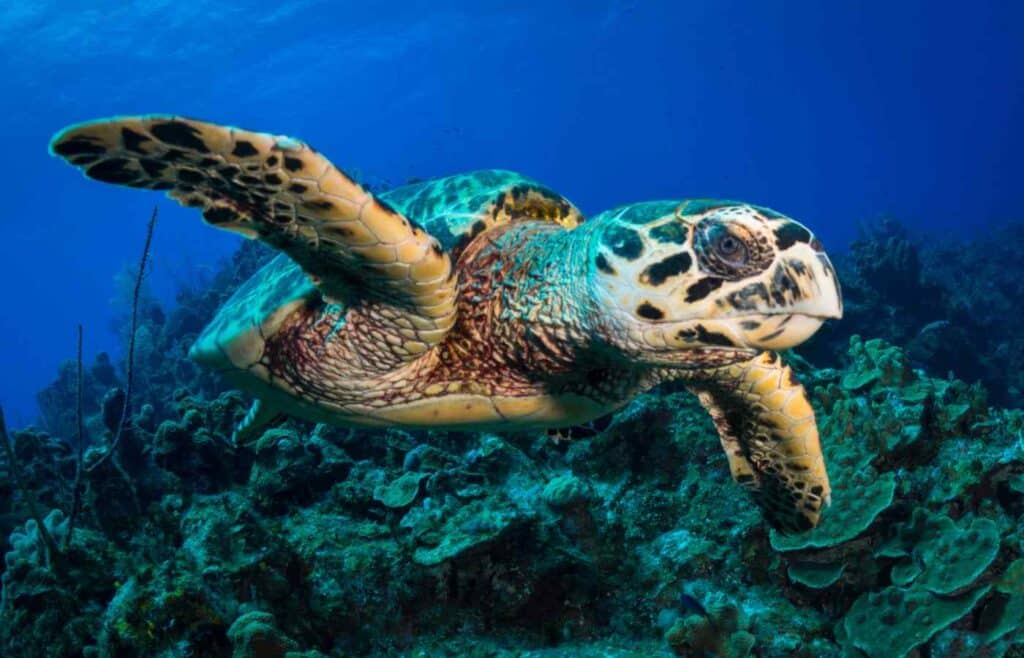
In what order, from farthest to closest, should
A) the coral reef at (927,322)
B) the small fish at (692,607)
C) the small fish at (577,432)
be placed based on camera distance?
the coral reef at (927,322) < the small fish at (577,432) < the small fish at (692,607)

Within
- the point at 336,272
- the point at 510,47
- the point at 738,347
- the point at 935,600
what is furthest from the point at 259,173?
the point at 510,47

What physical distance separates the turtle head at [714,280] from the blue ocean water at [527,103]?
2157cm

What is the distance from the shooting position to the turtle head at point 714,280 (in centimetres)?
182

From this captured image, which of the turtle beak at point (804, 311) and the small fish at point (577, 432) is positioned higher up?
the small fish at point (577, 432)

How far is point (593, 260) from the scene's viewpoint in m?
2.06

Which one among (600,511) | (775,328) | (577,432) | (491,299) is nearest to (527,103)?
(577,432)

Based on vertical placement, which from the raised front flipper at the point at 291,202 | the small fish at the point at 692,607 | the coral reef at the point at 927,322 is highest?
the coral reef at the point at 927,322

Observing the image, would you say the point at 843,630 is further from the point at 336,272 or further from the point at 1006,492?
the point at 336,272

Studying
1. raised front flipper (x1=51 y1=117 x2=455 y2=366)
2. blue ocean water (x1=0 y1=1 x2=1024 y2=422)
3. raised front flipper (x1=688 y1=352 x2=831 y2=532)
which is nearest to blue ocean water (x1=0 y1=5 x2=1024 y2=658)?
raised front flipper (x1=688 y1=352 x2=831 y2=532)

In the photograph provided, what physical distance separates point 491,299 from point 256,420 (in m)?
2.36

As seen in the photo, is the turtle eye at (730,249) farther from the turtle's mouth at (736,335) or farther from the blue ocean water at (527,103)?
the blue ocean water at (527,103)

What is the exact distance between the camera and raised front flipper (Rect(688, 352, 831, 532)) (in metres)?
2.71

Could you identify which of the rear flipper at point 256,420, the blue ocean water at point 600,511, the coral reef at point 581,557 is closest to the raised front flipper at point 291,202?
the blue ocean water at point 600,511

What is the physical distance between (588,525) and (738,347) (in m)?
1.44
